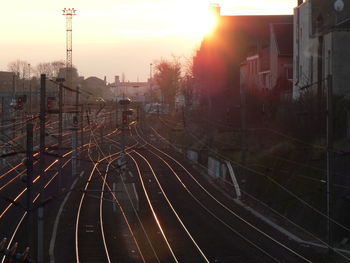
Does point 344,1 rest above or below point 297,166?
above

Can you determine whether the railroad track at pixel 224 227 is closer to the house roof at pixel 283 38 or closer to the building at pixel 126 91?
the house roof at pixel 283 38

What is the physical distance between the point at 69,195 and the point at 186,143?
1584cm

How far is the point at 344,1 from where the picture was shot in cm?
2773

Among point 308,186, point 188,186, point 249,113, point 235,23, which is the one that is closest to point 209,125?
point 249,113

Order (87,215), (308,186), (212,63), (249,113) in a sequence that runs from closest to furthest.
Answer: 1. (308,186)
2. (87,215)
3. (249,113)
4. (212,63)

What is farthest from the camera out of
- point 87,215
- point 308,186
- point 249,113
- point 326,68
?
point 249,113

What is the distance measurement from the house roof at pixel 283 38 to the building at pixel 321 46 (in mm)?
5434

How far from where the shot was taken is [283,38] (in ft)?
136

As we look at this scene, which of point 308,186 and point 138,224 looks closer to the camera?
point 308,186

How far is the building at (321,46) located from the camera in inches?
1005

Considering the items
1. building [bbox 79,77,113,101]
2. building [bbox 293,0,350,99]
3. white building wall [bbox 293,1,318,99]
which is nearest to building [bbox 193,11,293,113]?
building [bbox 79,77,113,101]

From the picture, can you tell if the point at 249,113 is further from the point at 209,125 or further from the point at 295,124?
the point at 295,124

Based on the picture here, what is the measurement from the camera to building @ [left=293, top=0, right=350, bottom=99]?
83.7 feet

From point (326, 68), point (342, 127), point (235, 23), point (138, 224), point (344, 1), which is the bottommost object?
point (138, 224)
